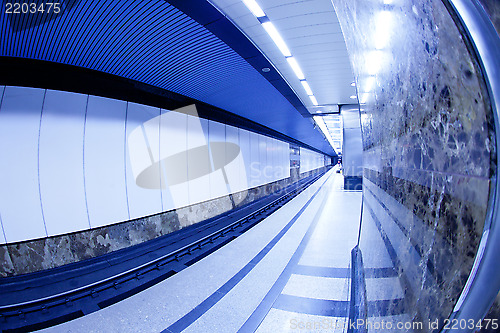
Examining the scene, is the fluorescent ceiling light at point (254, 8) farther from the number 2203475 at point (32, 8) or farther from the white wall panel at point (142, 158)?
the white wall panel at point (142, 158)

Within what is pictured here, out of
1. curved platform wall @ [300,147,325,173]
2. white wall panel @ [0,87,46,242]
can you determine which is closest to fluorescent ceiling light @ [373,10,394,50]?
white wall panel @ [0,87,46,242]

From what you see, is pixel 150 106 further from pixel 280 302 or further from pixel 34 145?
pixel 280 302

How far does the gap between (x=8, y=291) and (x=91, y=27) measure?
4719 millimetres

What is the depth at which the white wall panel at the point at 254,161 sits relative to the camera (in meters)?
10.9

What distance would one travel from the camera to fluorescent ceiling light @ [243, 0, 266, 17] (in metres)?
2.80

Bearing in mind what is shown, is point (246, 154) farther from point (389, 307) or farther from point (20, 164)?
point (389, 307)

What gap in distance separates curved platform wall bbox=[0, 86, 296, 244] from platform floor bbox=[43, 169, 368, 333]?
2.49 m

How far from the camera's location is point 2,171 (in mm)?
3627

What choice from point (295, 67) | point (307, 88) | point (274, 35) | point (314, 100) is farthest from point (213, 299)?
point (314, 100)

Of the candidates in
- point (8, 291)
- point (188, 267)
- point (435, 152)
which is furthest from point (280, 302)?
point (8, 291)

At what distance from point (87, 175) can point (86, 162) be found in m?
0.32

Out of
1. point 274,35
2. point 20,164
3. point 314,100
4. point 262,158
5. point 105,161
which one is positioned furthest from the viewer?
point 262,158

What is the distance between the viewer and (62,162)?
4152 millimetres

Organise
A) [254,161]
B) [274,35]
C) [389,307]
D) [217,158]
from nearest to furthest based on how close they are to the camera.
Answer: [389,307] < [274,35] < [217,158] < [254,161]
